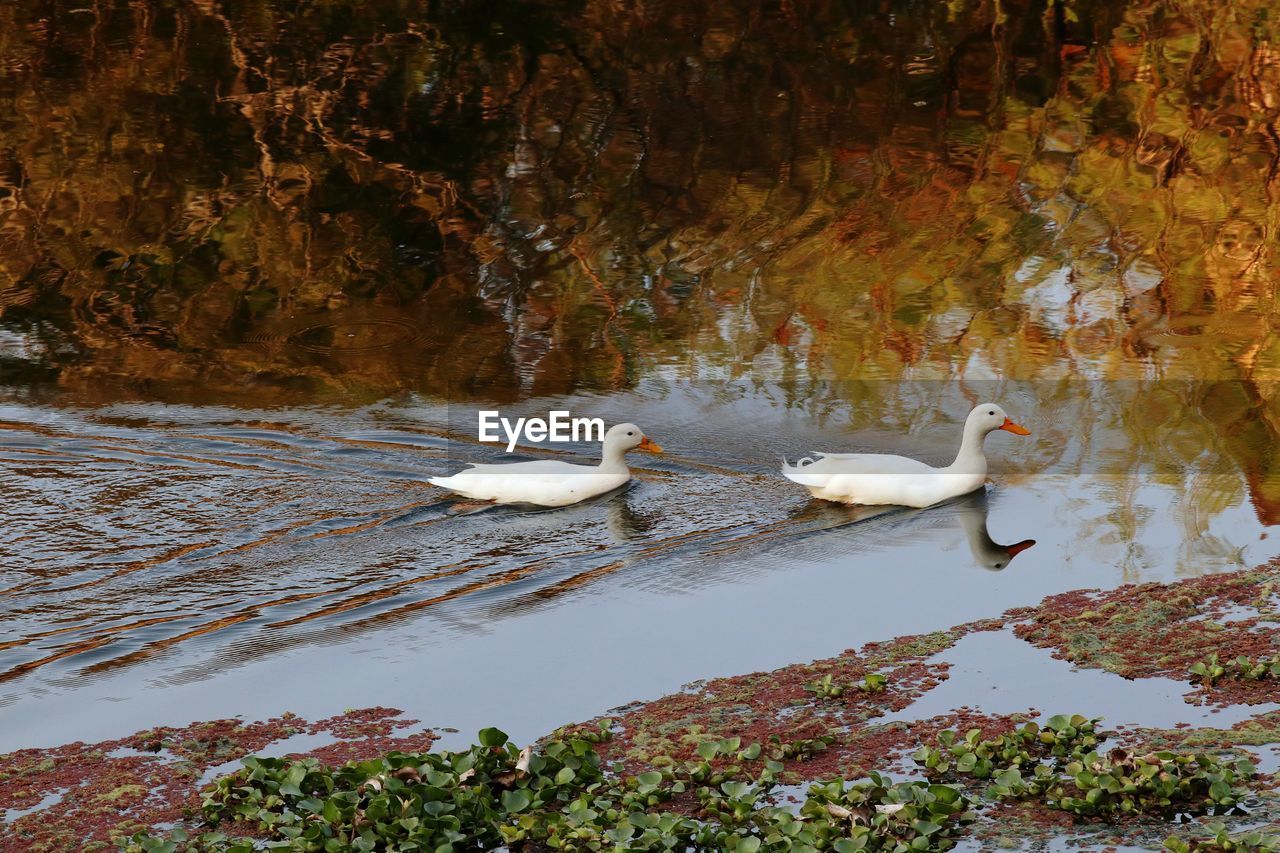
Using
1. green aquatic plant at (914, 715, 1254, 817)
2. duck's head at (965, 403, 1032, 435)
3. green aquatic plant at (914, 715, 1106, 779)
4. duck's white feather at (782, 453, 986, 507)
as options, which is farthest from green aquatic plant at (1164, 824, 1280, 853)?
duck's head at (965, 403, 1032, 435)

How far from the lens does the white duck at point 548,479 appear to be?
8938 mm

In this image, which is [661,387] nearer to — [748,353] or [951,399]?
[748,353]

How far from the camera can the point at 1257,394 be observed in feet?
33.6

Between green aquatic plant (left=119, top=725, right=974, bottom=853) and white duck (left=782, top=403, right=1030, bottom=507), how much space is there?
3460 millimetres

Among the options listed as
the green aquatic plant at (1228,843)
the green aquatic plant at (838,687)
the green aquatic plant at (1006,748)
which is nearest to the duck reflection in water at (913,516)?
the green aquatic plant at (838,687)

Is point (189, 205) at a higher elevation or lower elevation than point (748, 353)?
higher

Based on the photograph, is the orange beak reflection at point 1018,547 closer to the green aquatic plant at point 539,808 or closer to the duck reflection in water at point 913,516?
the duck reflection in water at point 913,516

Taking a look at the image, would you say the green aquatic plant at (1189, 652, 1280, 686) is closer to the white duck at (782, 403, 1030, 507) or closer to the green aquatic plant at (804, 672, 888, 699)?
the green aquatic plant at (804, 672, 888, 699)

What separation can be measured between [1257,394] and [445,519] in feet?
17.0

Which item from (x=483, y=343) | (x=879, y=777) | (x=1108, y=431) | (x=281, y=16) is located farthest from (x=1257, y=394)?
(x=281, y=16)

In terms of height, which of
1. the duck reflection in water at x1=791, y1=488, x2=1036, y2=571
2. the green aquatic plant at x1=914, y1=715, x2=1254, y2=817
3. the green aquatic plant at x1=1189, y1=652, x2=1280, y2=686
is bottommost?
the green aquatic plant at x1=914, y1=715, x2=1254, y2=817

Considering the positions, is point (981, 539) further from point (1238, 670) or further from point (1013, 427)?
point (1238, 670)

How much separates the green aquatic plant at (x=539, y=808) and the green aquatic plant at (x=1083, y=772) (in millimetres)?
210

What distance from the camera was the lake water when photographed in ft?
24.2
